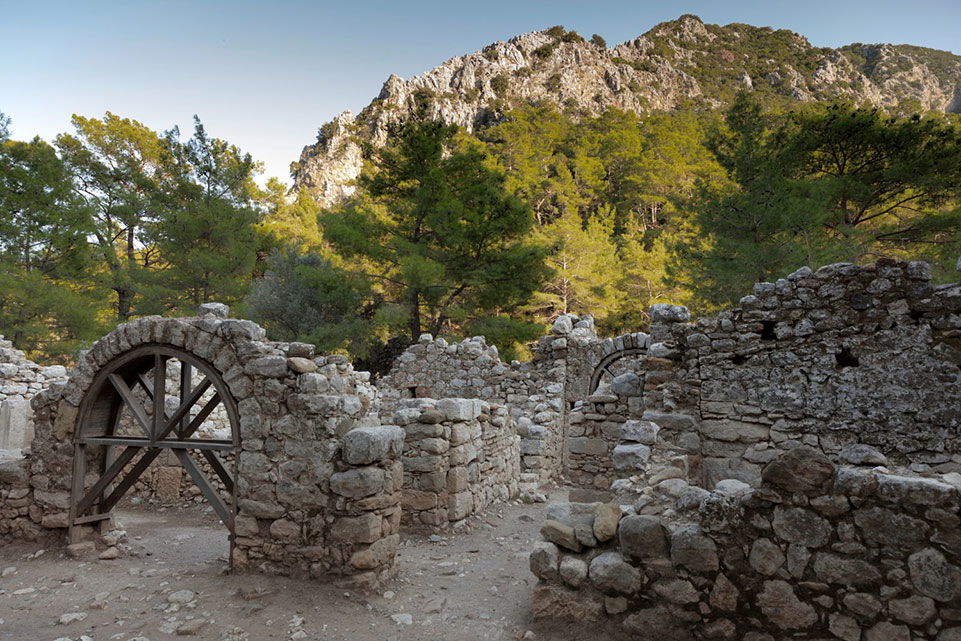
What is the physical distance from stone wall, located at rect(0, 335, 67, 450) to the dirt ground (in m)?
6.96

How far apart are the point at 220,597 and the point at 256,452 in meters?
1.17

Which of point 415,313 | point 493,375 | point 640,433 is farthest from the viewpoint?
point 415,313

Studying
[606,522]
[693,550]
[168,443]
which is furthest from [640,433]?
[168,443]

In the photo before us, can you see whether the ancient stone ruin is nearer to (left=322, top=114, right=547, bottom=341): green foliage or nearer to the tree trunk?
(left=322, top=114, right=547, bottom=341): green foliage

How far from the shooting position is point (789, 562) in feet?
8.66

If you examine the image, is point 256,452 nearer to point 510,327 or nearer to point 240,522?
point 240,522

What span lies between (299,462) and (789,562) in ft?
11.9

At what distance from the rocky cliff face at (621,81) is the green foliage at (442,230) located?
3373 cm

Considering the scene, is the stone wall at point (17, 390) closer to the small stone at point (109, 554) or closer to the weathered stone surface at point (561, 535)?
the small stone at point (109, 554)

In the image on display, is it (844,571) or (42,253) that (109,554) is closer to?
(844,571)

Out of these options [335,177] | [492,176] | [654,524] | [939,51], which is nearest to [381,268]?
[492,176]

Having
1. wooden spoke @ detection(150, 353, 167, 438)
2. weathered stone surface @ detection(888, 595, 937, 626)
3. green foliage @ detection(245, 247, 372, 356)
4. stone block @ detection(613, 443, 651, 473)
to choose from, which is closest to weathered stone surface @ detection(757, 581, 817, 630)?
weathered stone surface @ detection(888, 595, 937, 626)

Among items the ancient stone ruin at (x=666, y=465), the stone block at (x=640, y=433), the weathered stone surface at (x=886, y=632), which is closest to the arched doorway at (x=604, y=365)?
the ancient stone ruin at (x=666, y=465)

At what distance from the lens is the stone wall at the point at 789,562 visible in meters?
2.37
